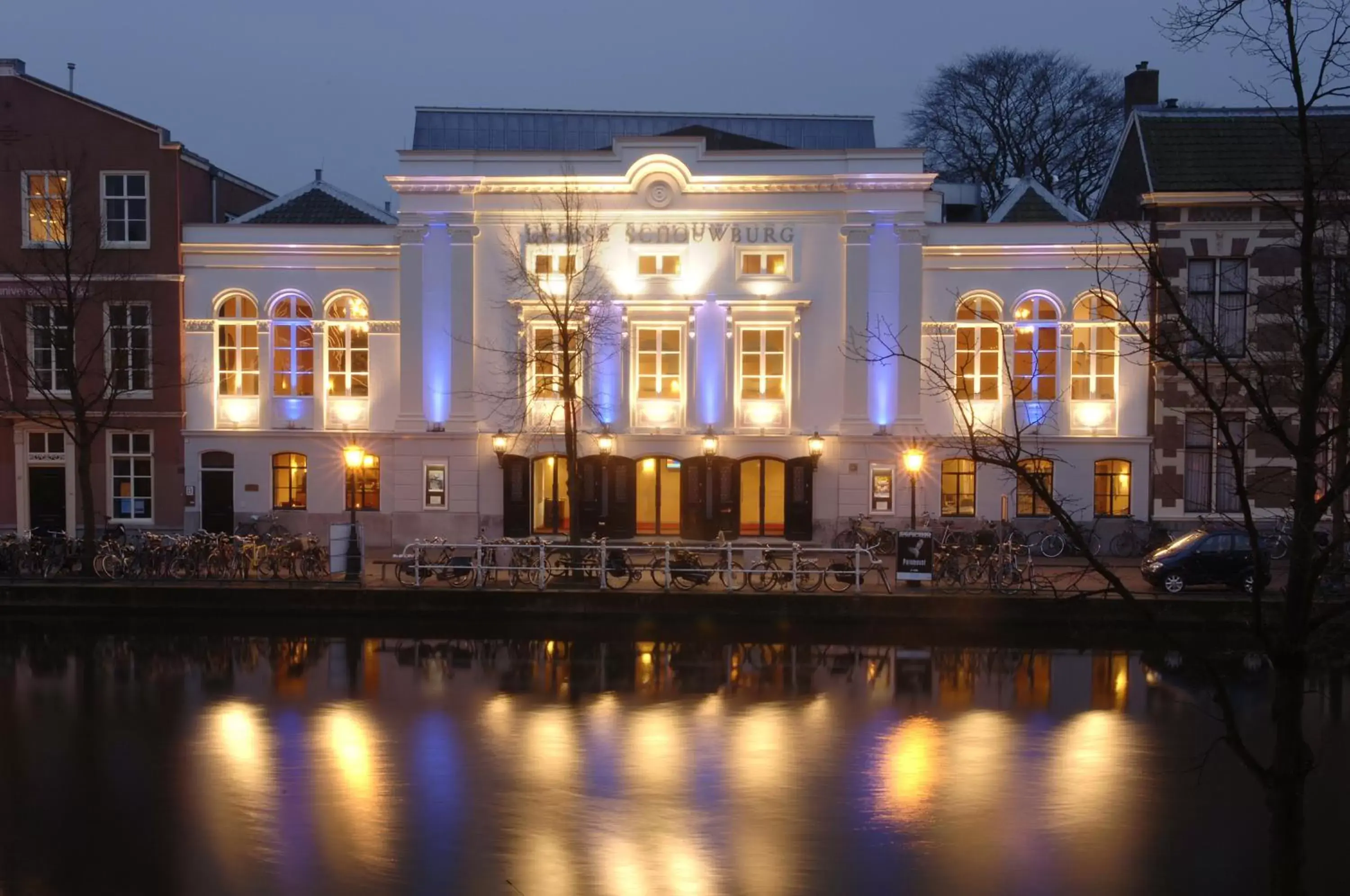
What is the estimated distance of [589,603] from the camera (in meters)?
22.9

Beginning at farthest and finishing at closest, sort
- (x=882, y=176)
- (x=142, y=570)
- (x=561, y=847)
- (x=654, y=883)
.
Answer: (x=882, y=176), (x=142, y=570), (x=561, y=847), (x=654, y=883)

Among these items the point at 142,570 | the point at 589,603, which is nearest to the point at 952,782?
the point at 589,603

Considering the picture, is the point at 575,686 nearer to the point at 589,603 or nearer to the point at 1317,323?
the point at 589,603

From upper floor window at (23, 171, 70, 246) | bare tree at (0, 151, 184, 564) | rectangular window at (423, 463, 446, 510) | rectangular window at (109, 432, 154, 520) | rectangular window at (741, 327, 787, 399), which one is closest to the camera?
bare tree at (0, 151, 184, 564)

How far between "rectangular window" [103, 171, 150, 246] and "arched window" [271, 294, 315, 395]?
407cm

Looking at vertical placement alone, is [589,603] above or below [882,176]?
below

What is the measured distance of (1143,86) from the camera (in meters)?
35.6

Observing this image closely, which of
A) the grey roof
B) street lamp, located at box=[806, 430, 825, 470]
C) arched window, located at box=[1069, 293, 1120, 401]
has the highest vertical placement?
the grey roof

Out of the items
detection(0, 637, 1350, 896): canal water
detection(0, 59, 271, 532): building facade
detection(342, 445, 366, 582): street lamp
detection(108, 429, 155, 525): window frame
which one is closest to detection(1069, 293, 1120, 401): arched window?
detection(0, 637, 1350, 896): canal water

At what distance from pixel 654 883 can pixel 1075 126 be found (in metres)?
44.1

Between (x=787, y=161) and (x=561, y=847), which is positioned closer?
(x=561, y=847)

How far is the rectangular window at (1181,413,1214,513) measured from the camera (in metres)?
29.7

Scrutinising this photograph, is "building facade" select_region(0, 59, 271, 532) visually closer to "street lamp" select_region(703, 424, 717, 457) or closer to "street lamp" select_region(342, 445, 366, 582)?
"street lamp" select_region(342, 445, 366, 582)

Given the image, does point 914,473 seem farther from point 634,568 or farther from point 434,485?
point 434,485
